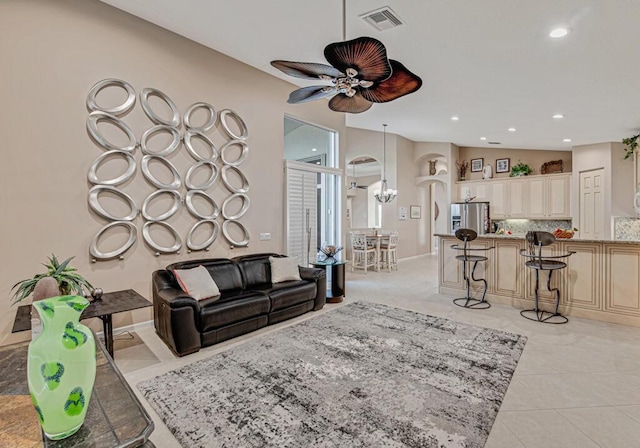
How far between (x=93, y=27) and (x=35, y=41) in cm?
60

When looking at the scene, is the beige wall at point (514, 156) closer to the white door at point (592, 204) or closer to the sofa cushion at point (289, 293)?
the white door at point (592, 204)

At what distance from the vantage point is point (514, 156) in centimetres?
917

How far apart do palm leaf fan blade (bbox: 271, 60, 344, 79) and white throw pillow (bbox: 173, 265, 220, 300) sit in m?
2.44

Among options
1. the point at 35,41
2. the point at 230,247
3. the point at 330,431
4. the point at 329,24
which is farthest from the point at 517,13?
the point at 35,41

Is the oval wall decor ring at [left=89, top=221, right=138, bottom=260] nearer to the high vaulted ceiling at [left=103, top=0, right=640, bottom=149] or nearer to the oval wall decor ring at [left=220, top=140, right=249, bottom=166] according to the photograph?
the oval wall decor ring at [left=220, top=140, right=249, bottom=166]

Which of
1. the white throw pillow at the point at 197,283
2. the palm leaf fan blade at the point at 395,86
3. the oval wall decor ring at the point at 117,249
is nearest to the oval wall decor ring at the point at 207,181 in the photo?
the oval wall decor ring at the point at 117,249

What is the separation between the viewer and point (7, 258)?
121 inches

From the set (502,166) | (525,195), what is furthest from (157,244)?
(502,166)

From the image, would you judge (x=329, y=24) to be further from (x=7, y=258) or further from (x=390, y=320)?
(x=7, y=258)

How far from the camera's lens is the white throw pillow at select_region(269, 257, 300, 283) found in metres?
4.59

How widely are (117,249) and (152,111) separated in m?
1.72

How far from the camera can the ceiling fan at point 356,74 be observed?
93.4 inches

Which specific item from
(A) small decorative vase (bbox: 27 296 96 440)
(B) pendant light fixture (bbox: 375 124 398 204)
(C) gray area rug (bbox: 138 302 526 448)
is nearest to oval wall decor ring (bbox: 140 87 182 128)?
(C) gray area rug (bbox: 138 302 526 448)

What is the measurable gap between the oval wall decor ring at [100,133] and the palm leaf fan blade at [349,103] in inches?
93.5
